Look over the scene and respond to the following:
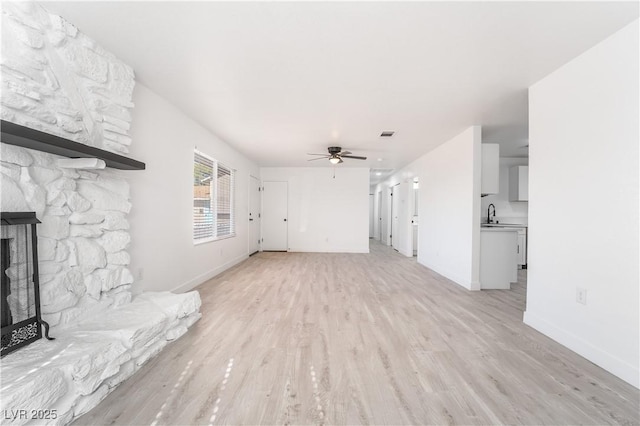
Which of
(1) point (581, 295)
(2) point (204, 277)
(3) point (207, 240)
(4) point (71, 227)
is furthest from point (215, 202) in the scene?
(1) point (581, 295)

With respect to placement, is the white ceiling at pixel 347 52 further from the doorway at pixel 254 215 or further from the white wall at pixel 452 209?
the doorway at pixel 254 215

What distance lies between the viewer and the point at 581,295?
2143mm

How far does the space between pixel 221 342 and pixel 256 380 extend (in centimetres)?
65

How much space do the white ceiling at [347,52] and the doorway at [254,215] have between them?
3189mm

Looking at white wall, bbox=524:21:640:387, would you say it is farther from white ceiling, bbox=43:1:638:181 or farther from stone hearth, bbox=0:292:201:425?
stone hearth, bbox=0:292:201:425

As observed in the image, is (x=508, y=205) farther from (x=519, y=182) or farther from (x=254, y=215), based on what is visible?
(x=254, y=215)

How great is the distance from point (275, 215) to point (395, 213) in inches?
147

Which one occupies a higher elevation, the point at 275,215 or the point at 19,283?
the point at 275,215

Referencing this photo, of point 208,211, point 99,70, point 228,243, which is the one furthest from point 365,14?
point 228,243

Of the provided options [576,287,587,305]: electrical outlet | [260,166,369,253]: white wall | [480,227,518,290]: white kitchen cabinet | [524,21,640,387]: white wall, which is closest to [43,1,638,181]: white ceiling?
[524,21,640,387]: white wall

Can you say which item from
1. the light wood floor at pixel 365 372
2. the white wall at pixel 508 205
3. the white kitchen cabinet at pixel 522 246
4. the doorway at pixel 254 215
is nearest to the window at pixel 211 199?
the doorway at pixel 254 215

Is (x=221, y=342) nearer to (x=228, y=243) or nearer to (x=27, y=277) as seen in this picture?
(x=27, y=277)

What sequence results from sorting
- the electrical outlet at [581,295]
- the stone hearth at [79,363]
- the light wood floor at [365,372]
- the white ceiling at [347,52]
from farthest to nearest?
the electrical outlet at [581,295] < the white ceiling at [347,52] < the light wood floor at [365,372] < the stone hearth at [79,363]

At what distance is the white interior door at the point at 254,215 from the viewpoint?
21.9 feet
